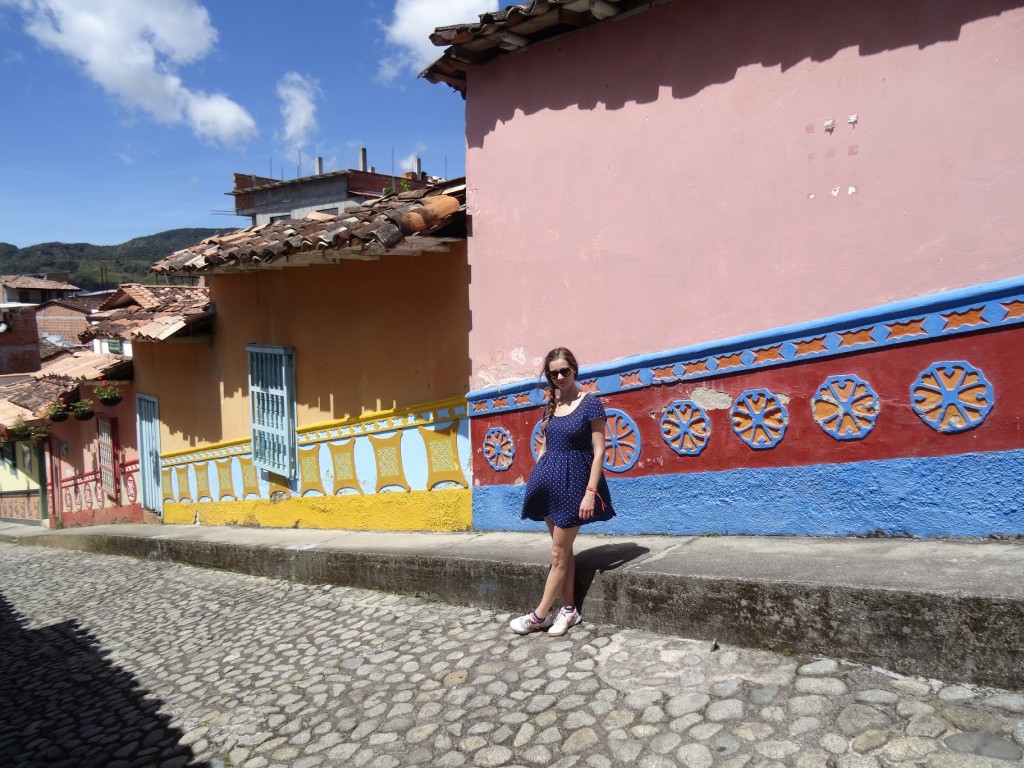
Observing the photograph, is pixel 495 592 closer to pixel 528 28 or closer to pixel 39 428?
pixel 528 28

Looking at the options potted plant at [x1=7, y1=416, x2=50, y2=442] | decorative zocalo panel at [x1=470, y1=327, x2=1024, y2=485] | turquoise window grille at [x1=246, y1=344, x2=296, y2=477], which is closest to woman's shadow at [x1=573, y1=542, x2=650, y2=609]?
decorative zocalo panel at [x1=470, y1=327, x2=1024, y2=485]

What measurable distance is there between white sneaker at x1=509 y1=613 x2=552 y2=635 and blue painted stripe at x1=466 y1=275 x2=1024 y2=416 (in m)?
1.55

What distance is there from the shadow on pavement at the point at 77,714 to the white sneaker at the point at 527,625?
159 cm

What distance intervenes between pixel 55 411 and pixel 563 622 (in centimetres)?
1329

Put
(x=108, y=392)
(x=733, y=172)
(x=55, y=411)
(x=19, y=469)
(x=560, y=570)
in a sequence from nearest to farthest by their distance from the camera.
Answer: (x=560, y=570)
(x=733, y=172)
(x=108, y=392)
(x=55, y=411)
(x=19, y=469)

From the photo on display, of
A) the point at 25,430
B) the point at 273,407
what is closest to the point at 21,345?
the point at 25,430

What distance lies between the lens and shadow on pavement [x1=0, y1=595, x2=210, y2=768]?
4.02m

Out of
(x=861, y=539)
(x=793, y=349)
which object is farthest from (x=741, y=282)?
(x=861, y=539)

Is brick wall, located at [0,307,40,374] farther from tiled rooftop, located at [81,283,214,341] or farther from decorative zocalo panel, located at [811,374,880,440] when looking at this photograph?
decorative zocalo panel, located at [811,374,880,440]

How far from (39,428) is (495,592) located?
49.2 feet

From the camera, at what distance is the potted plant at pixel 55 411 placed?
47.4ft

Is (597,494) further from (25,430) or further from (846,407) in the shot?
(25,430)

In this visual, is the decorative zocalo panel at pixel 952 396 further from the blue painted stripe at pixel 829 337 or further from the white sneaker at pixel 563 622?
the white sneaker at pixel 563 622

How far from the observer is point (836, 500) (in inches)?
167
